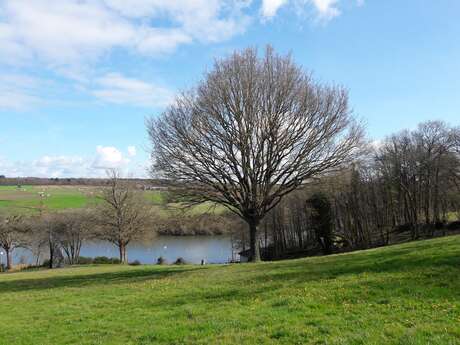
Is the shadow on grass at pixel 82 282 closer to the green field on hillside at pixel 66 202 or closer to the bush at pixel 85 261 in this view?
the green field on hillside at pixel 66 202

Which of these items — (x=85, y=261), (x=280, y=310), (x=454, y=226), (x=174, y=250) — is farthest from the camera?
(x=174, y=250)

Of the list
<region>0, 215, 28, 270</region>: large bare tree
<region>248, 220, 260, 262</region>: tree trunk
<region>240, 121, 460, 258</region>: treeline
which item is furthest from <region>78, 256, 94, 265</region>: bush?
<region>248, 220, 260, 262</region>: tree trunk

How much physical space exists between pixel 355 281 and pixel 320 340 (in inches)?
189

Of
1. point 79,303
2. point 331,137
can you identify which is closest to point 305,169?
point 331,137

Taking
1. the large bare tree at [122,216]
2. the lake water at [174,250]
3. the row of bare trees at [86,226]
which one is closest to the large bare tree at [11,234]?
the row of bare trees at [86,226]

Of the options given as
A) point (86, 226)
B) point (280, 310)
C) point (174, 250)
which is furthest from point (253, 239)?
point (174, 250)

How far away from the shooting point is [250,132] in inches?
775

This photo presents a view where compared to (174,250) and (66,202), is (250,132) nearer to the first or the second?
(174,250)

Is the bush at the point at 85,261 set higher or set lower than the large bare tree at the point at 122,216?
lower

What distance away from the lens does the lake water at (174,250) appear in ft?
186

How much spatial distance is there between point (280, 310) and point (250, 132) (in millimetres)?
12141

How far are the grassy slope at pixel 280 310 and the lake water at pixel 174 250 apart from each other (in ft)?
132

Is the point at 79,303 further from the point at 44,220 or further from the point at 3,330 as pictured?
the point at 44,220

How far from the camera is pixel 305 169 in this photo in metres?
20.5
